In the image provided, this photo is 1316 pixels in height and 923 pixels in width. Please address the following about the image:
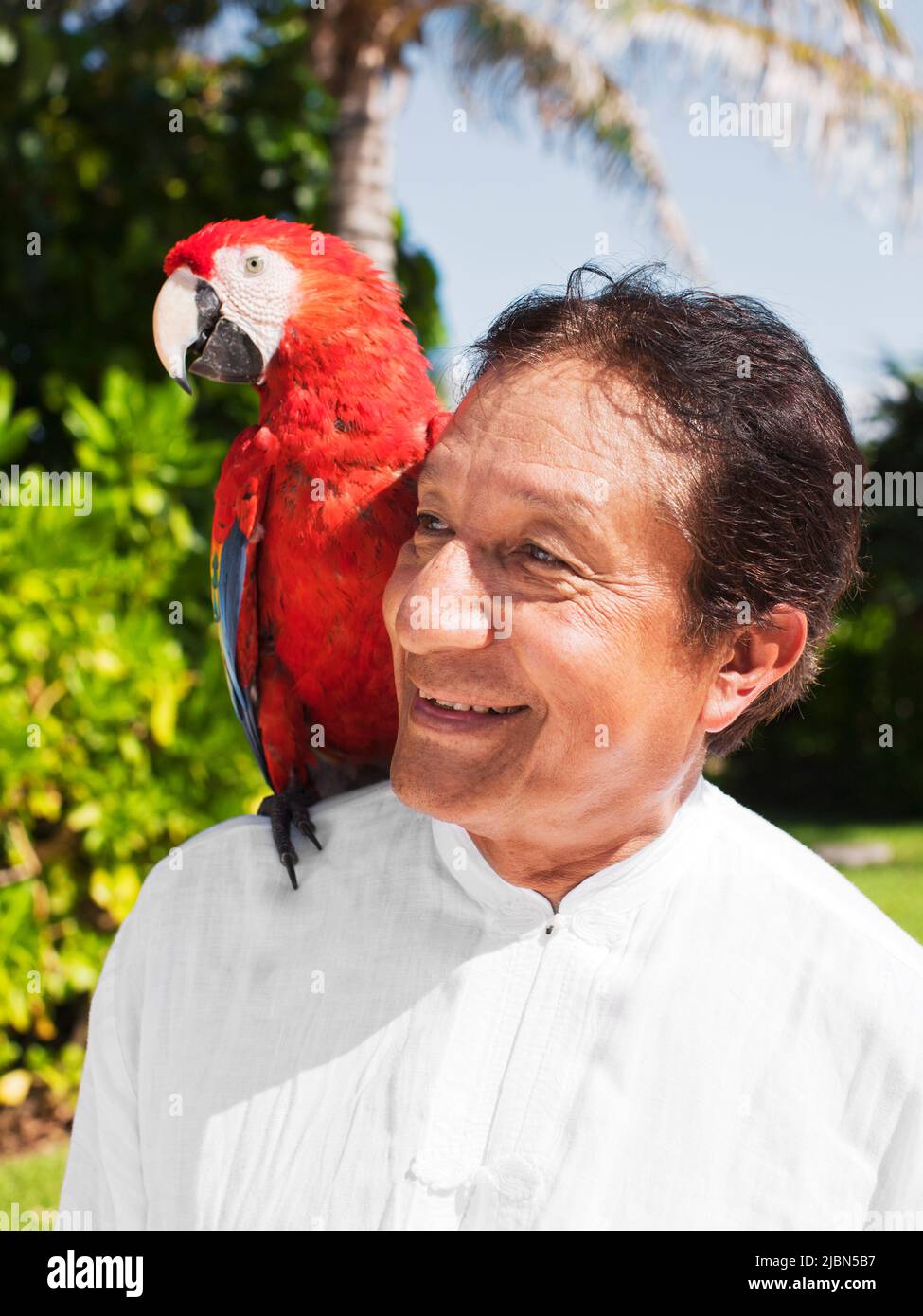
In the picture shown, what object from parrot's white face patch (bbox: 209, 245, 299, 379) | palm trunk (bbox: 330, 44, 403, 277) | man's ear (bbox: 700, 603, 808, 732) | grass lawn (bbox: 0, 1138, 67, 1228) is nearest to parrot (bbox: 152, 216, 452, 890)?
parrot's white face patch (bbox: 209, 245, 299, 379)

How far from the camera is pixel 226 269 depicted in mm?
1903

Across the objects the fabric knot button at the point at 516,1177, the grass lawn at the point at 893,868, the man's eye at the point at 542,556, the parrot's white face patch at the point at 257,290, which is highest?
the parrot's white face patch at the point at 257,290

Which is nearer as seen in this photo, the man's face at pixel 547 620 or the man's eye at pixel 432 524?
the man's face at pixel 547 620

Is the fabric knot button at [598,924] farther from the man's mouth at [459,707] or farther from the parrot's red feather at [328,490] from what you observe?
the parrot's red feather at [328,490]

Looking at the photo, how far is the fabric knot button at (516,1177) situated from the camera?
1141 millimetres

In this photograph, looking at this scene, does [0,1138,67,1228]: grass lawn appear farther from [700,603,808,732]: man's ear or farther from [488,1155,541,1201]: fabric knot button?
[700,603,808,732]: man's ear

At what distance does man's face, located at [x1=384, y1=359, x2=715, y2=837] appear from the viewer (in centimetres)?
115

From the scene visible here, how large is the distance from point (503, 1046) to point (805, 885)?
0.38 metres

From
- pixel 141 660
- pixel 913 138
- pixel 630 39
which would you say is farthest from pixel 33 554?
pixel 913 138

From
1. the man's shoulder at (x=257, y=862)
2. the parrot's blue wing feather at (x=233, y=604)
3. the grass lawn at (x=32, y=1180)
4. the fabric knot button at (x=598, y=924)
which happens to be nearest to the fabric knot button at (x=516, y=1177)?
the fabric knot button at (x=598, y=924)

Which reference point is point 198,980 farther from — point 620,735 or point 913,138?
point 913,138

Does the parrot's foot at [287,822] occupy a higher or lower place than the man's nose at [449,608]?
lower

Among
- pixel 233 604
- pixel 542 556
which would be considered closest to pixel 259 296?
pixel 233 604
